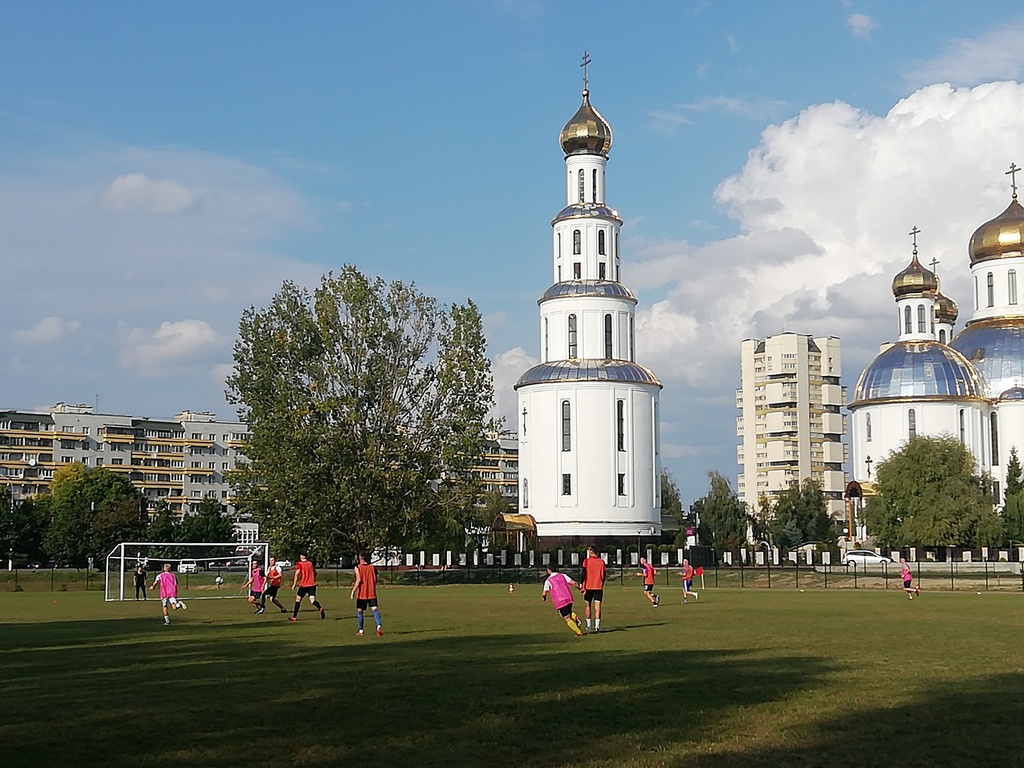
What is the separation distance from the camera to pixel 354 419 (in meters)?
60.5

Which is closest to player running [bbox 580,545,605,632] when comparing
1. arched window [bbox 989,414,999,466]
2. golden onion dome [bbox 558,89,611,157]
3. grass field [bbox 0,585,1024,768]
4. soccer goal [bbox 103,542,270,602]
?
grass field [bbox 0,585,1024,768]

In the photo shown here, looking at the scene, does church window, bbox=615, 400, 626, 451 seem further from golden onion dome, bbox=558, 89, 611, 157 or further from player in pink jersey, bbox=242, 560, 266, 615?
player in pink jersey, bbox=242, 560, 266, 615

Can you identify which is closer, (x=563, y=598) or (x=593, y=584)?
(x=563, y=598)

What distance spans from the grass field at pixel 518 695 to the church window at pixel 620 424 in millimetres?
61009

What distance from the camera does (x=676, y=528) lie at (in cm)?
10256

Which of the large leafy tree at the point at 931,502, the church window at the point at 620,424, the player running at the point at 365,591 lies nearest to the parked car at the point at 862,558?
the large leafy tree at the point at 931,502

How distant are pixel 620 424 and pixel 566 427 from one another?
370 cm

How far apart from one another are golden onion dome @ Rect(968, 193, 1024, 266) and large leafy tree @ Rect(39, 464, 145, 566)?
7108 cm

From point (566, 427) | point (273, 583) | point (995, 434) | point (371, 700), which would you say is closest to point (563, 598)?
point (371, 700)

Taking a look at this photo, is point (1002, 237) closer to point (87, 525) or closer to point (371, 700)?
point (87, 525)

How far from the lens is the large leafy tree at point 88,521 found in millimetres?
105250

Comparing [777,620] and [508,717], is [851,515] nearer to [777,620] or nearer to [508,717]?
[777,620]

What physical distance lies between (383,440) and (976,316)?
214 feet

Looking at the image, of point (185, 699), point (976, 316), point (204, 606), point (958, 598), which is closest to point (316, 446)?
point (204, 606)
